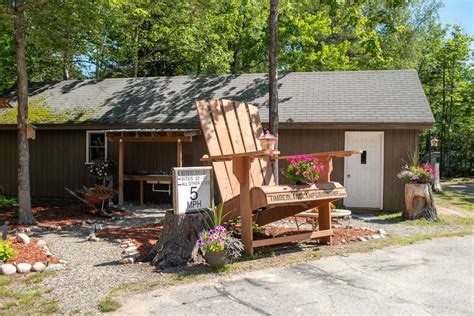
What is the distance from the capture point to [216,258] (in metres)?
4.29

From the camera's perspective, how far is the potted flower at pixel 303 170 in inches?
196

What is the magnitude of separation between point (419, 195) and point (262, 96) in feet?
14.8

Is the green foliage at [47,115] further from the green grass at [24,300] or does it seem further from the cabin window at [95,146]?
the green grass at [24,300]

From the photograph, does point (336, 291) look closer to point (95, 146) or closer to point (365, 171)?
point (365, 171)

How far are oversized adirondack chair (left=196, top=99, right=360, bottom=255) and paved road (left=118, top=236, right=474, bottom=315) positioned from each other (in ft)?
2.44

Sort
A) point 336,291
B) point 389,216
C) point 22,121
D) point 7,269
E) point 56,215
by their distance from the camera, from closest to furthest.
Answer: point 336,291 → point 7,269 → point 22,121 → point 56,215 → point 389,216

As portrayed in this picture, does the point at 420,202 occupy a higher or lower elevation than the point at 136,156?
lower

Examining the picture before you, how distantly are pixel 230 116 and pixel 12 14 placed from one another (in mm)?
4244

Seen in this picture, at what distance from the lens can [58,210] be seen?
8727 millimetres

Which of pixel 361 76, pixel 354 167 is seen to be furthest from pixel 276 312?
pixel 361 76

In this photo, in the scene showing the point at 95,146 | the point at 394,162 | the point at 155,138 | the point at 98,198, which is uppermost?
the point at 155,138

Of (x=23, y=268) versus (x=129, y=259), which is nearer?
(x=23, y=268)

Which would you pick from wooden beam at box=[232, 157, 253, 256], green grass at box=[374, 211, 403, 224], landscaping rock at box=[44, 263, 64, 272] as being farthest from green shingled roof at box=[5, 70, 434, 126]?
landscaping rock at box=[44, 263, 64, 272]

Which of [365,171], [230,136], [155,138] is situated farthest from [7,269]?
[365,171]
